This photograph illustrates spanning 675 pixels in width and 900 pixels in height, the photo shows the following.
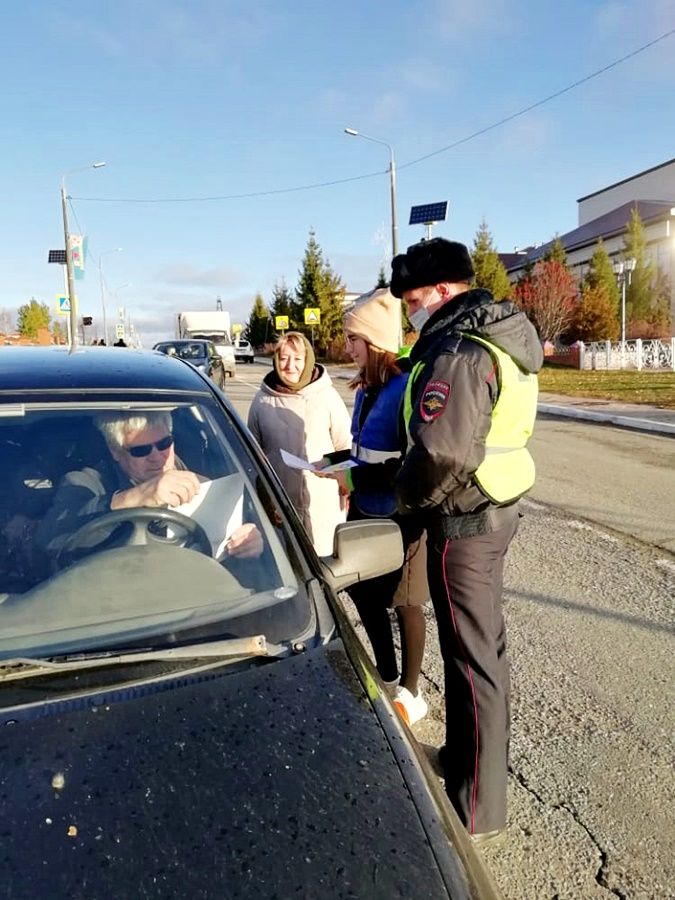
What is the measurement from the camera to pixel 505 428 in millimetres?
2369

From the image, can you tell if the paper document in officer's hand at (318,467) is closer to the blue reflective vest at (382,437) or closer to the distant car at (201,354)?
the blue reflective vest at (382,437)

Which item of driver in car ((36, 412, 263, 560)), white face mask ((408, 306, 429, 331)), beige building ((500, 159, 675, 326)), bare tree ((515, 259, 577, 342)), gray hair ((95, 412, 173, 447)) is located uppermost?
beige building ((500, 159, 675, 326))

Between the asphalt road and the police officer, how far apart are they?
0.84 feet

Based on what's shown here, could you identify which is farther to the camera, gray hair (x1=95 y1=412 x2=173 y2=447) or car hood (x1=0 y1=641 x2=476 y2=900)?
gray hair (x1=95 y1=412 x2=173 y2=447)

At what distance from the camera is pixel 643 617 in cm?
425

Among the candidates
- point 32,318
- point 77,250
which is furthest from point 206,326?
point 32,318

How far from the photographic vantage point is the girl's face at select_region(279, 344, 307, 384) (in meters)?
3.71

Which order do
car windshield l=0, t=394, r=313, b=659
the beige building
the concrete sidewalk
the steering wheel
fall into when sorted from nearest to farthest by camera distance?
1. car windshield l=0, t=394, r=313, b=659
2. the steering wheel
3. the concrete sidewalk
4. the beige building

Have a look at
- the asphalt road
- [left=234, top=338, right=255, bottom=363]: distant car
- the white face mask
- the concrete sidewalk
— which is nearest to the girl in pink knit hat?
the white face mask

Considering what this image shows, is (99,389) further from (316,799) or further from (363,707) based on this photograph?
(316,799)

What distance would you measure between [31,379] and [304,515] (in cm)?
169

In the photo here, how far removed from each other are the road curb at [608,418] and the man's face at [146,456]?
37.4 ft

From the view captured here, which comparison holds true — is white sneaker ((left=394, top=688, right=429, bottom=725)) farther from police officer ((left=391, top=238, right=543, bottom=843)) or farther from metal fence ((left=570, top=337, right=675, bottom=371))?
metal fence ((left=570, top=337, right=675, bottom=371))

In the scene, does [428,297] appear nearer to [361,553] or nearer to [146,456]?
[361,553]
